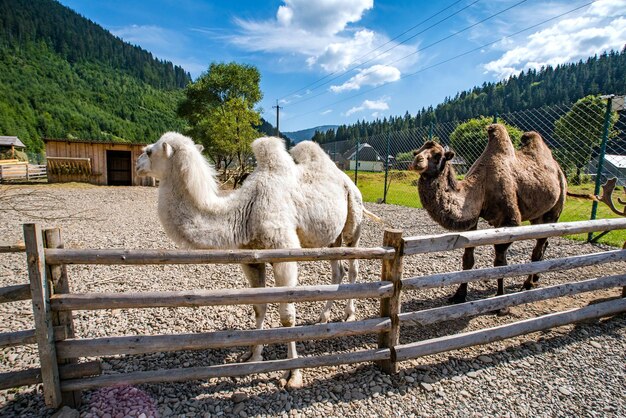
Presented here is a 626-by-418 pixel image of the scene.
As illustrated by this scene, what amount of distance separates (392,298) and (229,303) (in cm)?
158

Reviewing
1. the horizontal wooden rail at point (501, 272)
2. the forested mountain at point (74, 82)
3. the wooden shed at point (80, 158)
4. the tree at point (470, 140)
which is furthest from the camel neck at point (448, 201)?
the forested mountain at point (74, 82)

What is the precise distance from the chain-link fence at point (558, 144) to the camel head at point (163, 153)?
14.0 feet

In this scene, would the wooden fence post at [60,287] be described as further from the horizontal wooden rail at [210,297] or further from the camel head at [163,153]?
the camel head at [163,153]

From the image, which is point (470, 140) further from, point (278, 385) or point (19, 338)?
point (19, 338)

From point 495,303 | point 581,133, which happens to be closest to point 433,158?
point 495,303

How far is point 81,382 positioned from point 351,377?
2.40 metres

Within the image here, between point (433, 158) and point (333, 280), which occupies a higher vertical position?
point (433, 158)

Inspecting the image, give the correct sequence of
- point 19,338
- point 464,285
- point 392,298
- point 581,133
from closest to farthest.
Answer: point 19,338 → point 392,298 → point 464,285 → point 581,133

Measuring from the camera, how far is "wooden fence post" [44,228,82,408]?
255cm

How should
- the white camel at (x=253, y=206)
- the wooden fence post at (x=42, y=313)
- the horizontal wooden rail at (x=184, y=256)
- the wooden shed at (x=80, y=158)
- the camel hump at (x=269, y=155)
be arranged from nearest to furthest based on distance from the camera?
the wooden fence post at (x=42, y=313)
the horizontal wooden rail at (x=184, y=256)
the white camel at (x=253, y=206)
the camel hump at (x=269, y=155)
the wooden shed at (x=80, y=158)

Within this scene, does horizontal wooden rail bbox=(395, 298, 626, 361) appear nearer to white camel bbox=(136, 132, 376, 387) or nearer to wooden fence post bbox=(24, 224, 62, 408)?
white camel bbox=(136, 132, 376, 387)

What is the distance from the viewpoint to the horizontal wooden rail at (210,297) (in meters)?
2.58

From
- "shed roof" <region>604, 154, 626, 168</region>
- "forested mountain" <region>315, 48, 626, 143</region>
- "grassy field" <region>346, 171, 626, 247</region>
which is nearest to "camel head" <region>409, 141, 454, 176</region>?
"grassy field" <region>346, 171, 626, 247</region>

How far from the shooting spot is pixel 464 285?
4.88 meters
